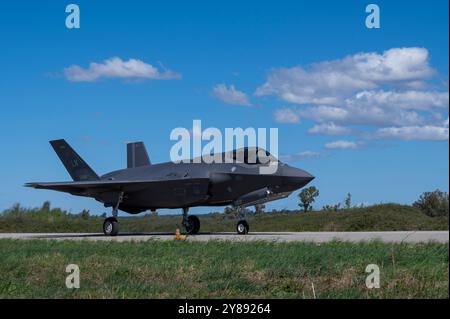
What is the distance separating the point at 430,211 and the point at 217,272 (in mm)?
32132

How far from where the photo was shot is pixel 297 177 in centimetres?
2459

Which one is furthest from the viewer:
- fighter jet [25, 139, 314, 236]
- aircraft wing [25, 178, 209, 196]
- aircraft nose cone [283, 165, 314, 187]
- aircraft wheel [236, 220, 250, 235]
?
aircraft wing [25, 178, 209, 196]

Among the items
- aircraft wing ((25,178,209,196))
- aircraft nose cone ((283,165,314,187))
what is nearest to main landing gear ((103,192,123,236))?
aircraft wing ((25,178,209,196))

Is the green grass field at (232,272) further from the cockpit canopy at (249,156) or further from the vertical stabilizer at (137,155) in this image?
the vertical stabilizer at (137,155)

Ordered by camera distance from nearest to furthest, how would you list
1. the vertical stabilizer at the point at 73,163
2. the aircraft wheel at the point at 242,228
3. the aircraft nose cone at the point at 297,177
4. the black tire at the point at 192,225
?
the aircraft nose cone at the point at 297,177 < the aircraft wheel at the point at 242,228 < the black tire at the point at 192,225 < the vertical stabilizer at the point at 73,163

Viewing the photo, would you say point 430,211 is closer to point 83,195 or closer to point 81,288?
point 83,195

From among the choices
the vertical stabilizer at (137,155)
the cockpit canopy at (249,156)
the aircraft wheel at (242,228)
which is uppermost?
the vertical stabilizer at (137,155)

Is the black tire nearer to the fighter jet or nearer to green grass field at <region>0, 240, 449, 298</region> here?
the fighter jet

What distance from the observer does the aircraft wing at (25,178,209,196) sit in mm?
26961

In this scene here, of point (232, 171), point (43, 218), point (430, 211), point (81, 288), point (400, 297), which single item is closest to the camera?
point (400, 297)

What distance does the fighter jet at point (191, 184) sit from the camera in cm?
2514

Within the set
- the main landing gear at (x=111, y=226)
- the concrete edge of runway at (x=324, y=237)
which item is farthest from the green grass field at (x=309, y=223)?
the concrete edge of runway at (x=324, y=237)
